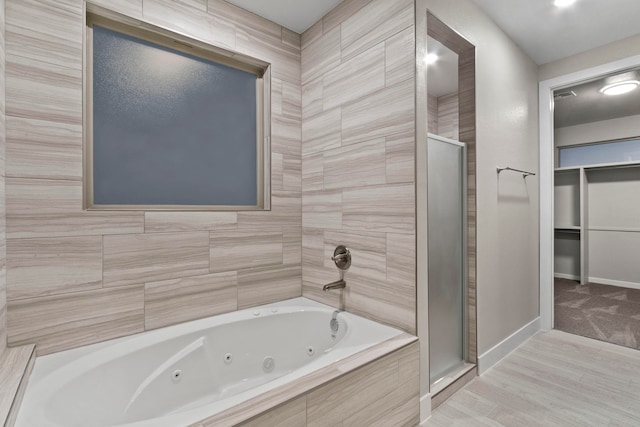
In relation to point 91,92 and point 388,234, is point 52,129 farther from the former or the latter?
point 388,234

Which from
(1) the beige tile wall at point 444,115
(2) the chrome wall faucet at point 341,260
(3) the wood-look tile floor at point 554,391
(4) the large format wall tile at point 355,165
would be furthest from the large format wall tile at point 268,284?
(1) the beige tile wall at point 444,115

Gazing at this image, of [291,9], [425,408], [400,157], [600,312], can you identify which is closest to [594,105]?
[600,312]

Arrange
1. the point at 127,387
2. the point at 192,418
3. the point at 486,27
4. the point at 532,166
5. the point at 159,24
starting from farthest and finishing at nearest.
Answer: the point at 532,166 < the point at 486,27 < the point at 159,24 < the point at 127,387 < the point at 192,418

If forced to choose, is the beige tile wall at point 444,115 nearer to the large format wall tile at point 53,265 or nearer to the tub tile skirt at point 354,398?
the tub tile skirt at point 354,398

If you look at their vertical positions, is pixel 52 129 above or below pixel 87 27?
below

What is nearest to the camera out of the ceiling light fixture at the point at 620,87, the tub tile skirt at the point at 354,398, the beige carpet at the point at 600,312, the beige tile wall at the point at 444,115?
the tub tile skirt at the point at 354,398

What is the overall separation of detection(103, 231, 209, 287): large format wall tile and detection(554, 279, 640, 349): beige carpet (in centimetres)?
321

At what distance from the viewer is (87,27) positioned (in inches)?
64.2

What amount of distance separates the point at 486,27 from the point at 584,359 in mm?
2511

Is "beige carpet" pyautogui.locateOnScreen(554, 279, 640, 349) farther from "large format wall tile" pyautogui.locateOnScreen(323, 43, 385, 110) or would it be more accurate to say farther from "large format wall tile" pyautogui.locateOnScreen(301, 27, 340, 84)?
"large format wall tile" pyautogui.locateOnScreen(301, 27, 340, 84)

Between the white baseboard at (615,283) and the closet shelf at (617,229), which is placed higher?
the closet shelf at (617,229)

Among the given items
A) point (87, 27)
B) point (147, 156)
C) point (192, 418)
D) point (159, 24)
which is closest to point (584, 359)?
point (192, 418)

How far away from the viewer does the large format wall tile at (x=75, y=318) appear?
143 cm

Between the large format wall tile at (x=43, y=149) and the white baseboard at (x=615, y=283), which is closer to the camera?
the large format wall tile at (x=43, y=149)
